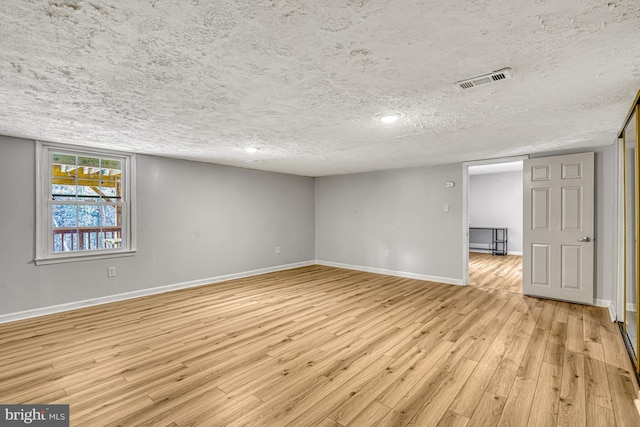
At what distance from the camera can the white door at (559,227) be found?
163 inches

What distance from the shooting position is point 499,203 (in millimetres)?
9008

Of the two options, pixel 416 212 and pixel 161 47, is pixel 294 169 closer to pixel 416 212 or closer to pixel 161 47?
pixel 416 212

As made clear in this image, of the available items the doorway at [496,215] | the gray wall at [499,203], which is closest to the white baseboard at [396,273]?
the doorway at [496,215]

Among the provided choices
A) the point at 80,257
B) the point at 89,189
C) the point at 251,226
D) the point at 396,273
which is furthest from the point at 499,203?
the point at 80,257

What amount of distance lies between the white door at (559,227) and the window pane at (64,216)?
6.53 meters

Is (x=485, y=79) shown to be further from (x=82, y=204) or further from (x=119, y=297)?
(x=119, y=297)

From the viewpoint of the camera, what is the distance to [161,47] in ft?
5.37

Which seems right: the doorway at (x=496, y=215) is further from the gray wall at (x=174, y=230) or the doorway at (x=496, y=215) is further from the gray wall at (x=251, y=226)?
the gray wall at (x=174, y=230)

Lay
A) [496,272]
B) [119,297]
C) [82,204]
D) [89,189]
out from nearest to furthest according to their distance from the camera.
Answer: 1. [82,204]
2. [89,189]
3. [119,297]
4. [496,272]

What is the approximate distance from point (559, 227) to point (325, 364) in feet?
13.1

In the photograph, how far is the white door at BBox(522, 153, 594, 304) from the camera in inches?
163

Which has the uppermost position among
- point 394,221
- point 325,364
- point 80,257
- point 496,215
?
point 496,215

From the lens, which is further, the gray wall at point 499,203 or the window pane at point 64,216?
the gray wall at point 499,203

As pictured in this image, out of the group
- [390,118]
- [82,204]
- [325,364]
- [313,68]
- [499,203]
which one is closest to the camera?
[313,68]
